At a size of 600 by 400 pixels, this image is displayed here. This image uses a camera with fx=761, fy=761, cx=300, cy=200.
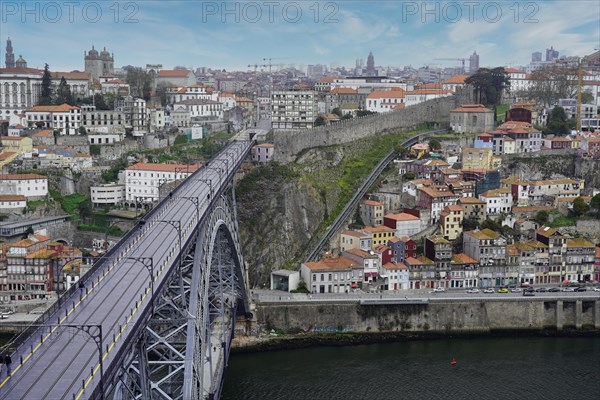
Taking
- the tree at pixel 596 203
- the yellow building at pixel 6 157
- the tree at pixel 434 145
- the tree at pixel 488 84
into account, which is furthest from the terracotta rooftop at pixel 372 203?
the tree at pixel 488 84

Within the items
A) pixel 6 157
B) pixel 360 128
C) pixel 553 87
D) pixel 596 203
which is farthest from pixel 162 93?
pixel 596 203

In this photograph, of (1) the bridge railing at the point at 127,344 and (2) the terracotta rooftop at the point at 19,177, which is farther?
(2) the terracotta rooftop at the point at 19,177

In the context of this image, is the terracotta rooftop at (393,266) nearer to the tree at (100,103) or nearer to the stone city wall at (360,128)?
the stone city wall at (360,128)

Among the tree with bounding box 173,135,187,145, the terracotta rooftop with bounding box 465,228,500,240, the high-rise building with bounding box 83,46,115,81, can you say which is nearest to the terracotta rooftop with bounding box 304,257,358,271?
the terracotta rooftop with bounding box 465,228,500,240

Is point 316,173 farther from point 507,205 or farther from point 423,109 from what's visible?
point 423,109

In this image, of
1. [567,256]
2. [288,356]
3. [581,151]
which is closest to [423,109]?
[581,151]
